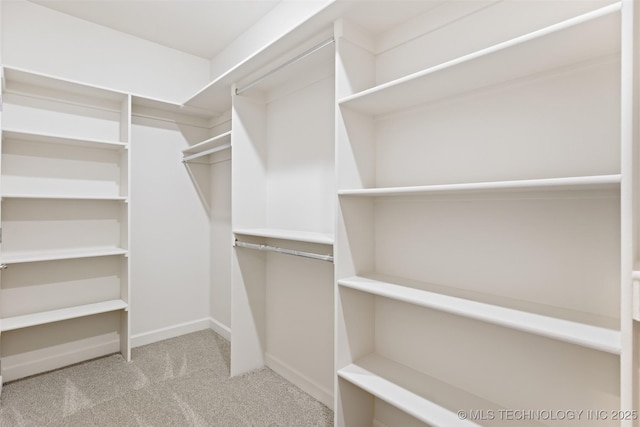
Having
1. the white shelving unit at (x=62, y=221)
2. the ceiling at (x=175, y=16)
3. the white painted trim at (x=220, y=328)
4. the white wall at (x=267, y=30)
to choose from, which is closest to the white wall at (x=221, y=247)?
the white painted trim at (x=220, y=328)

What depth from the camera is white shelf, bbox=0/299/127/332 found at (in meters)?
2.25

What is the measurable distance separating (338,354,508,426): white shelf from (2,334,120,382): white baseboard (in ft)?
7.62

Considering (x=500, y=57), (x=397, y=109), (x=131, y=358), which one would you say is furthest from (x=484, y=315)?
(x=131, y=358)

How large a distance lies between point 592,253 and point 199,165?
320 cm

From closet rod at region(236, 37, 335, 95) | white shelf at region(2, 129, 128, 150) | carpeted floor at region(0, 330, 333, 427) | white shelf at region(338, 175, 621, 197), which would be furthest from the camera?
white shelf at region(2, 129, 128, 150)

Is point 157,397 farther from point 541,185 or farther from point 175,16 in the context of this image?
point 175,16

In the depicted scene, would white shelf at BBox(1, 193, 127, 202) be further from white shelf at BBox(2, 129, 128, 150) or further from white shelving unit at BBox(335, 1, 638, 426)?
white shelving unit at BBox(335, 1, 638, 426)

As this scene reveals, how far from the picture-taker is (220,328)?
3217mm

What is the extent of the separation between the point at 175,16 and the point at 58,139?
1.32 m

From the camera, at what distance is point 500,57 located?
1.12m

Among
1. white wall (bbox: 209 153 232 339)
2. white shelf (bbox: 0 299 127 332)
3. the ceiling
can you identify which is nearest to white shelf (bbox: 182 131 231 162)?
white wall (bbox: 209 153 232 339)

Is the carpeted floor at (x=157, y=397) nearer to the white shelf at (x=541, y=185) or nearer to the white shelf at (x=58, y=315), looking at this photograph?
the white shelf at (x=58, y=315)

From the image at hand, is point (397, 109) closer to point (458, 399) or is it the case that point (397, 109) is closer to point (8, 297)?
point (458, 399)

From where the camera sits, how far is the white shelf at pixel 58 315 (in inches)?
88.6
